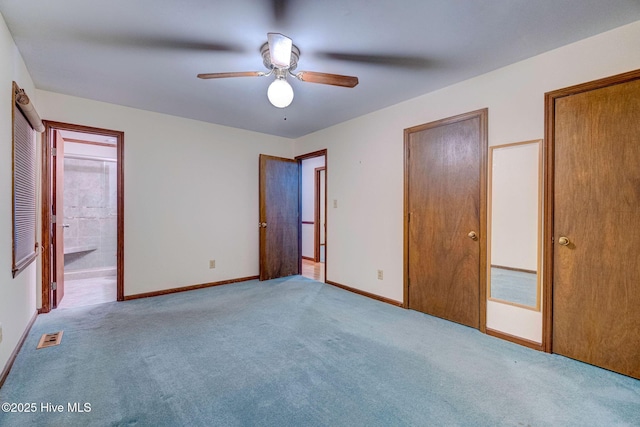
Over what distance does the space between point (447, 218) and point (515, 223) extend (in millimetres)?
577

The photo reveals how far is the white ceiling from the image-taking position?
5.79ft

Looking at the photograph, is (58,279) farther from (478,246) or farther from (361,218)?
(478,246)

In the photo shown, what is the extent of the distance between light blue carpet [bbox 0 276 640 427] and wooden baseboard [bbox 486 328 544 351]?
0.21ft

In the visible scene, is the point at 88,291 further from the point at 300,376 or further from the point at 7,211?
the point at 300,376

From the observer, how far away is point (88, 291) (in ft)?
13.1

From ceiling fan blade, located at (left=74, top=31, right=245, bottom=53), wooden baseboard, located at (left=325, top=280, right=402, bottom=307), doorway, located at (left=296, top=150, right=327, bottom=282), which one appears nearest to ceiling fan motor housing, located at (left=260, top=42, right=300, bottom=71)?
ceiling fan blade, located at (left=74, top=31, right=245, bottom=53)

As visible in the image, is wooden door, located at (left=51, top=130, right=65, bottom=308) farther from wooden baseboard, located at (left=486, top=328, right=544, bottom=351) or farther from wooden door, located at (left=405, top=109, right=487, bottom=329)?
wooden baseboard, located at (left=486, top=328, right=544, bottom=351)

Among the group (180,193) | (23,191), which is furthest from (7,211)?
(180,193)

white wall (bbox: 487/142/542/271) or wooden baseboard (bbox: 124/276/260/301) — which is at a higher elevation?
white wall (bbox: 487/142/542/271)

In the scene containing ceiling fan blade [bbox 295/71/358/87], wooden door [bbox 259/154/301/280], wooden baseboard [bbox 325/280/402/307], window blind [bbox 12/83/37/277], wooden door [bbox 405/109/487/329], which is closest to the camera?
ceiling fan blade [bbox 295/71/358/87]

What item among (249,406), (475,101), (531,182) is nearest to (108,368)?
(249,406)

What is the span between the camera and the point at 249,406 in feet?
5.37

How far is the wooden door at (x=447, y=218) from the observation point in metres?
2.69

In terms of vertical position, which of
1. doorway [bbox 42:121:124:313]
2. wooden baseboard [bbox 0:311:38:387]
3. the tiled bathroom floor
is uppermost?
doorway [bbox 42:121:124:313]
